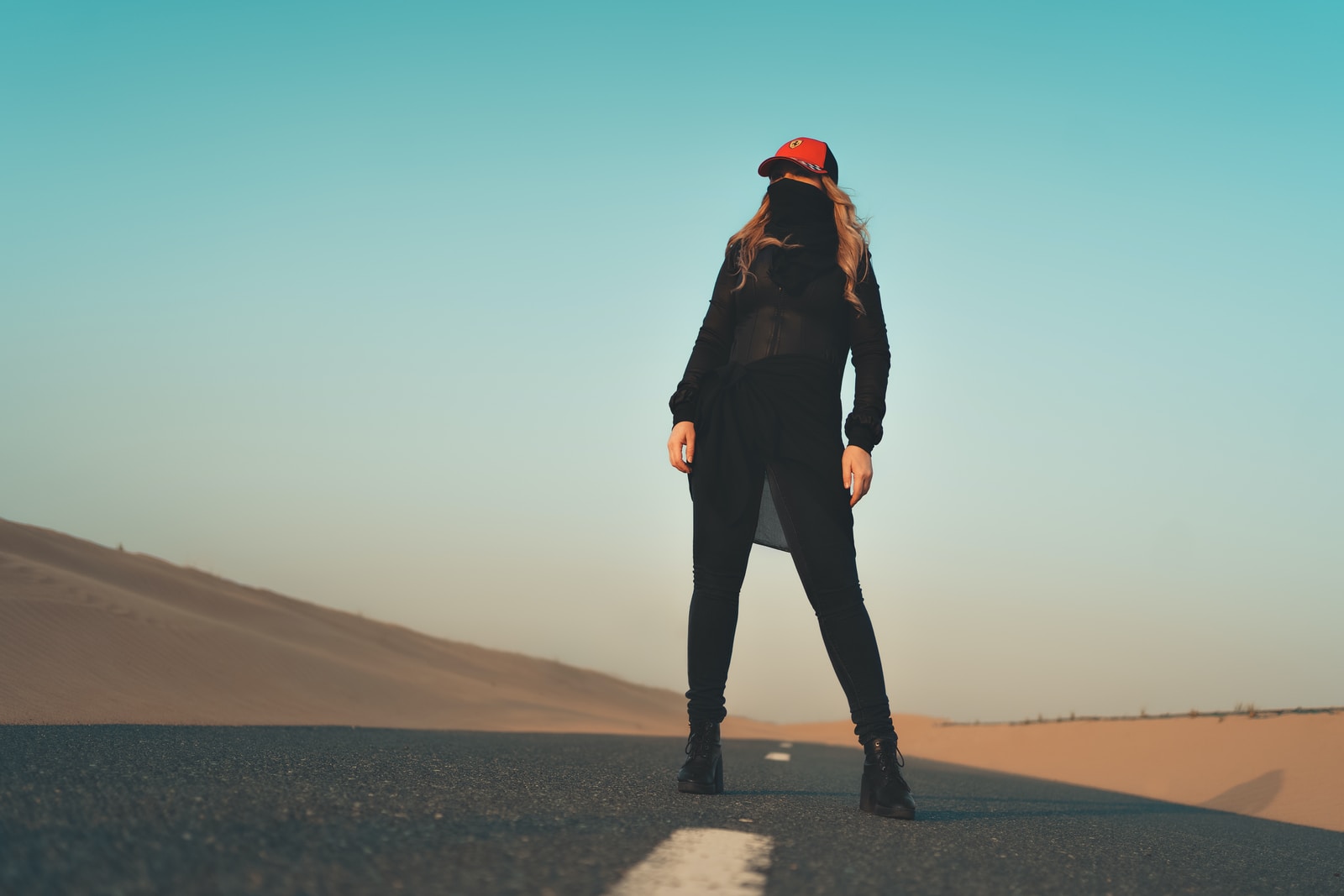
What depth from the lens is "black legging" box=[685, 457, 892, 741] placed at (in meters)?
3.31

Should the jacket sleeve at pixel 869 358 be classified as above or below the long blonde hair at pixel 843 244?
below

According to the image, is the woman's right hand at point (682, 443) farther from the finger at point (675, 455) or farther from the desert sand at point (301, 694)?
the desert sand at point (301, 694)

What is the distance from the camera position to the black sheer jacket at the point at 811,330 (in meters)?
3.65

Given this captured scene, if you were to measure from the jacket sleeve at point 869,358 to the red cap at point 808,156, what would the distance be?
1.30ft

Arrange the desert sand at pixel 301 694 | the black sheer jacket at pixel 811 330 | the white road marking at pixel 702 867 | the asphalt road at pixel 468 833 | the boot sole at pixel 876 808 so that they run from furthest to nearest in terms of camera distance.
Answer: the desert sand at pixel 301 694
the black sheer jacket at pixel 811 330
the boot sole at pixel 876 808
the white road marking at pixel 702 867
the asphalt road at pixel 468 833

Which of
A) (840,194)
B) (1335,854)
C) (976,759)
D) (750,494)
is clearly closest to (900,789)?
(750,494)

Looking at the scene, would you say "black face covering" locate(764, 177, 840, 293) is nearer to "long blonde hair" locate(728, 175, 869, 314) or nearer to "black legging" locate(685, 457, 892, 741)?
"long blonde hair" locate(728, 175, 869, 314)

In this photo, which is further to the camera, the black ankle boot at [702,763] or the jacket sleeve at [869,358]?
the jacket sleeve at [869,358]

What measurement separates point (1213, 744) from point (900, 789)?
12.1 meters

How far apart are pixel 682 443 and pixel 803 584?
0.70m

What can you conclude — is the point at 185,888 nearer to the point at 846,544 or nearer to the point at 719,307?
the point at 846,544

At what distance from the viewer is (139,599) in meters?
14.8

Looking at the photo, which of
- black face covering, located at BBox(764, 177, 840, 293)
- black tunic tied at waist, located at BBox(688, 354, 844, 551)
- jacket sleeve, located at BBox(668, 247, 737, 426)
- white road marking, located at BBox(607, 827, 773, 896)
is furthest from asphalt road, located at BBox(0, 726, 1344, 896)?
black face covering, located at BBox(764, 177, 840, 293)

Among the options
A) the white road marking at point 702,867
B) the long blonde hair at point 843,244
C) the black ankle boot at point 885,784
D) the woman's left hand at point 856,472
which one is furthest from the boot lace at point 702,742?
the long blonde hair at point 843,244
